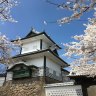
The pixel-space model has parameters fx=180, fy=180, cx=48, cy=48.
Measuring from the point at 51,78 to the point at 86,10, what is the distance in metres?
15.5

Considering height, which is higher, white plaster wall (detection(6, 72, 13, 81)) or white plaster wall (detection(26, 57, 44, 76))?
white plaster wall (detection(26, 57, 44, 76))

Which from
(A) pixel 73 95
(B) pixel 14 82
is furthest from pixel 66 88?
(B) pixel 14 82

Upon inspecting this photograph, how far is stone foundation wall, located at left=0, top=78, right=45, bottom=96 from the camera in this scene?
1809cm

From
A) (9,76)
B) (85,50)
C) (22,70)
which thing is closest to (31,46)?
(22,70)

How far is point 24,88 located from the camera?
18.8 metres

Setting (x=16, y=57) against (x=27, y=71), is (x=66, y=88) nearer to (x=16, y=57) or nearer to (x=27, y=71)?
(x=27, y=71)

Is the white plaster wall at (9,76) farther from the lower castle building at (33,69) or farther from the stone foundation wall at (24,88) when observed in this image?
the stone foundation wall at (24,88)

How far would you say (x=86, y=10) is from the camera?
15.6ft

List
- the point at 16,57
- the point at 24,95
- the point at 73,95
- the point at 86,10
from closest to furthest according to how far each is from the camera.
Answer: the point at 86,10 < the point at 73,95 < the point at 24,95 < the point at 16,57

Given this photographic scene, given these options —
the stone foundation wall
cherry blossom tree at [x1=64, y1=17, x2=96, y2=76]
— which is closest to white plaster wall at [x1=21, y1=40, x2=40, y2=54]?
the stone foundation wall

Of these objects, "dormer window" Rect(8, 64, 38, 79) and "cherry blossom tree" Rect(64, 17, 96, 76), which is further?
"dormer window" Rect(8, 64, 38, 79)

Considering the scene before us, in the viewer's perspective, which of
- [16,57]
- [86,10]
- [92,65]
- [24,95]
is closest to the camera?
[86,10]

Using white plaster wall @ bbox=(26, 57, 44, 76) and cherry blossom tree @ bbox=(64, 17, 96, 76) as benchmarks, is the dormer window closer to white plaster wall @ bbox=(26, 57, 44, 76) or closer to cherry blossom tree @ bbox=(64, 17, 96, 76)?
white plaster wall @ bbox=(26, 57, 44, 76)

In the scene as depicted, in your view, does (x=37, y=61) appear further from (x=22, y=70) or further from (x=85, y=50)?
(x=85, y=50)
